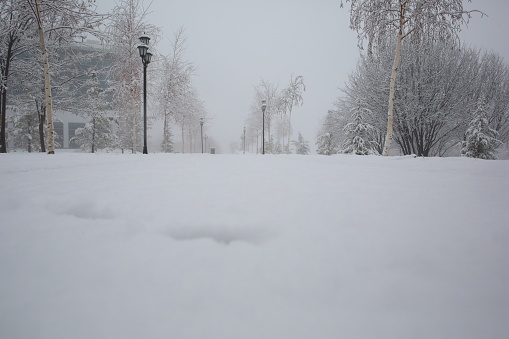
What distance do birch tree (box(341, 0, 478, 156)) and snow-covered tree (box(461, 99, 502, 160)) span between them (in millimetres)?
5427

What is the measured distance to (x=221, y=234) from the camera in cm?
110

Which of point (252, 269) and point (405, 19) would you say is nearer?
point (252, 269)

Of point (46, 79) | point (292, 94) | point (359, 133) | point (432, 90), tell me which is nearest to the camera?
point (46, 79)

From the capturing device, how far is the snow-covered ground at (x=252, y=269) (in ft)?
2.09

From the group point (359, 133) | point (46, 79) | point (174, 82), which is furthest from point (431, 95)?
point (46, 79)

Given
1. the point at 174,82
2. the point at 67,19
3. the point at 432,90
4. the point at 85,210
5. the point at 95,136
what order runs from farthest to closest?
1. the point at 95,136
2. the point at 174,82
3. the point at 432,90
4. the point at 67,19
5. the point at 85,210

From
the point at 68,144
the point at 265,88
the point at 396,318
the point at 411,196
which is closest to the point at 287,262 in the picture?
the point at 396,318

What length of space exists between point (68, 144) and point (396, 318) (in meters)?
36.1

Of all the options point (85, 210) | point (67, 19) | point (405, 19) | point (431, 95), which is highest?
point (405, 19)

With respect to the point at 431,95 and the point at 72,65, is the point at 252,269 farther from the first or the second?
the point at 72,65

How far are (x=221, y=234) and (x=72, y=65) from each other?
665 inches

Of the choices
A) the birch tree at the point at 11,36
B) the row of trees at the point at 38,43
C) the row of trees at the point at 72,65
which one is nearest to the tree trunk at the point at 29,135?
the row of trees at the point at 72,65

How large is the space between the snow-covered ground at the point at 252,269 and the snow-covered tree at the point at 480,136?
1437 centimetres

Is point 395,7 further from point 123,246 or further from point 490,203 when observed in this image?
point 123,246
